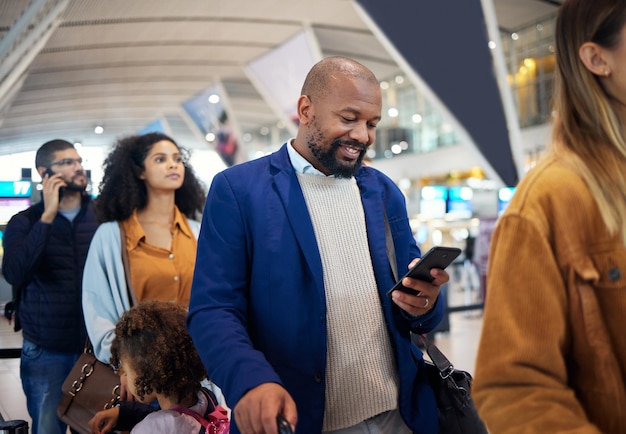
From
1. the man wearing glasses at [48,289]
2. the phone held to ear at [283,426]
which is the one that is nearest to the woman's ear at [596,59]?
the phone held to ear at [283,426]

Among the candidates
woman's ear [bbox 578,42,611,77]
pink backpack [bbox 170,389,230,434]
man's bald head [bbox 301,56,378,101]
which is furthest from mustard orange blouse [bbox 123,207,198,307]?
woman's ear [bbox 578,42,611,77]

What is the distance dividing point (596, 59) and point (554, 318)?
1.61 feet

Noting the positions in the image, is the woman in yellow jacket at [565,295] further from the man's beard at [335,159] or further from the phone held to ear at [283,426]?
the man's beard at [335,159]

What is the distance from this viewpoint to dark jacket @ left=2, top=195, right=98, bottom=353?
11.9 ft

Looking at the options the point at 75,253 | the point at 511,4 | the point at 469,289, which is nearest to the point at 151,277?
the point at 75,253

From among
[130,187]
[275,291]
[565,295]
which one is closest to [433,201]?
[130,187]

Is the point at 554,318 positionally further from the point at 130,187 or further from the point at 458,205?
the point at 458,205

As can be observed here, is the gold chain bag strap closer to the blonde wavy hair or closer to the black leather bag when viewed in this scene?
the black leather bag

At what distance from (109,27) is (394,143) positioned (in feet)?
25.9

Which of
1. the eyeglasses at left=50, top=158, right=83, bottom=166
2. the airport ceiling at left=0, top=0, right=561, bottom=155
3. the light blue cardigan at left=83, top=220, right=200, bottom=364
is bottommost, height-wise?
the light blue cardigan at left=83, top=220, right=200, bottom=364

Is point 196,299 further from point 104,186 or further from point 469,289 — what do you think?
point 469,289

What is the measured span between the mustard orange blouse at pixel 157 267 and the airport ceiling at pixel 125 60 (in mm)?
1361

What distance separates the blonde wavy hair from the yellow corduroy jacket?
37 millimetres

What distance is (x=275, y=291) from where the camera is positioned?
6.22 ft
